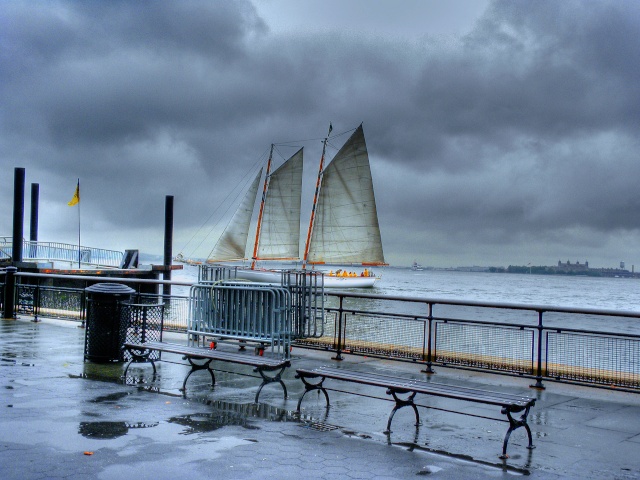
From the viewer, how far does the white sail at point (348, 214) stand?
61.9m

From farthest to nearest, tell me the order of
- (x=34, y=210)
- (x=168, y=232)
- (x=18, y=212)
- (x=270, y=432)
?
(x=34, y=210) → (x=168, y=232) → (x=18, y=212) → (x=270, y=432)

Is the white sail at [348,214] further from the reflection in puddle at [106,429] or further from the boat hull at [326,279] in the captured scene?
the reflection in puddle at [106,429]

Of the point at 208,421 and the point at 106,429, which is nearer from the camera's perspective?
the point at 106,429

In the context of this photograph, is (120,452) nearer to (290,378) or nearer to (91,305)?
(290,378)

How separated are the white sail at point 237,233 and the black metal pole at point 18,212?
109 ft

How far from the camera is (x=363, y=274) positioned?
107 m

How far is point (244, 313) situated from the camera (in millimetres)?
11281

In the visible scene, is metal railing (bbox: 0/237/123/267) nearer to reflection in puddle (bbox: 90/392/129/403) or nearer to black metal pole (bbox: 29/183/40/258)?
black metal pole (bbox: 29/183/40/258)

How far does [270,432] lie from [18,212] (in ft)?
116

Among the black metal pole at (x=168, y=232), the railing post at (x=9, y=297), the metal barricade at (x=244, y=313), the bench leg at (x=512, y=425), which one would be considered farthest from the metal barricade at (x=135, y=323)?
the black metal pole at (x=168, y=232)

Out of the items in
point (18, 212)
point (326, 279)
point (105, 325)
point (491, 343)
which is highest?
point (18, 212)

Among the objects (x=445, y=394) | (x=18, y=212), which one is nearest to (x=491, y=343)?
(x=445, y=394)

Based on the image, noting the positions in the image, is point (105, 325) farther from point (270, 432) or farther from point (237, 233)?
point (237, 233)

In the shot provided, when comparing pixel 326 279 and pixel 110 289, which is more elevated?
pixel 326 279
